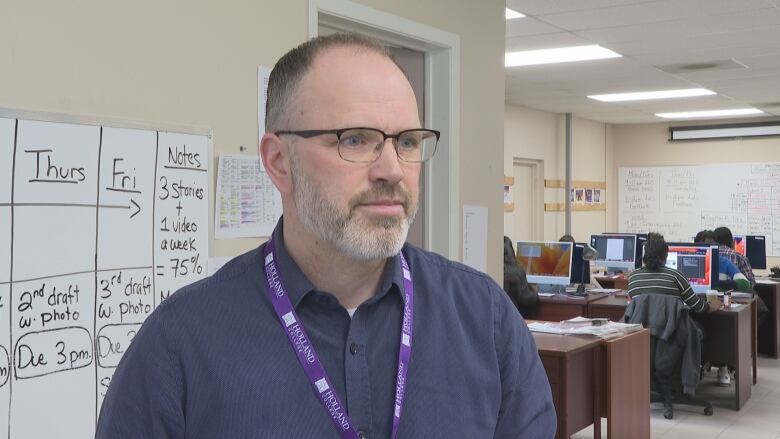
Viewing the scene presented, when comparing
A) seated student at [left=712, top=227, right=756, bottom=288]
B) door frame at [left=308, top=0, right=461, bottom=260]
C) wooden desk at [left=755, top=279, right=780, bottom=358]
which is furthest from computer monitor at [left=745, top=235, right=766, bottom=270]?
door frame at [left=308, top=0, right=461, bottom=260]

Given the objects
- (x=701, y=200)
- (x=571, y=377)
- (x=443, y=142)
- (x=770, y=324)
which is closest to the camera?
(x=443, y=142)

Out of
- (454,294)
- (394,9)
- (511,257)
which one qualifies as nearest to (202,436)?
(454,294)

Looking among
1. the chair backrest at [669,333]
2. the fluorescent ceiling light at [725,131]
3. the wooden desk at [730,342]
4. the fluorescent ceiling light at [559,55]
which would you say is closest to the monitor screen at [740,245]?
the fluorescent ceiling light at [725,131]

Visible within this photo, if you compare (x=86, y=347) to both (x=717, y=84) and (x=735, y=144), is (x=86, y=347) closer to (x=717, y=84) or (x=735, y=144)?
(x=717, y=84)

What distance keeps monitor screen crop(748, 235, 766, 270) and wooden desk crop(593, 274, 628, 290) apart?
67.5 inches

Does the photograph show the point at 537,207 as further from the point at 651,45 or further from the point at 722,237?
the point at 651,45

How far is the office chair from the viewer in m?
5.77

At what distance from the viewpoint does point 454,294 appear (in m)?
1.30

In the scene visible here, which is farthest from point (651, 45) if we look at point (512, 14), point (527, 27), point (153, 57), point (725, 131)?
point (725, 131)

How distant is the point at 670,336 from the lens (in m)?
5.75

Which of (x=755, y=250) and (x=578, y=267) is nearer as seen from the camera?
(x=578, y=267)

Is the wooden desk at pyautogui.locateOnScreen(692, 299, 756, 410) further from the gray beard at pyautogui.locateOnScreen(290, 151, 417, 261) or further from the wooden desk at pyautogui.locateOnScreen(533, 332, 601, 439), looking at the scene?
the gray beard at pyautogui.locateOnScreen(290, 151, 417, 261)

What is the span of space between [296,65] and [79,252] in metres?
1.08

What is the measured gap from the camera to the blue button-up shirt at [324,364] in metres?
1.10
